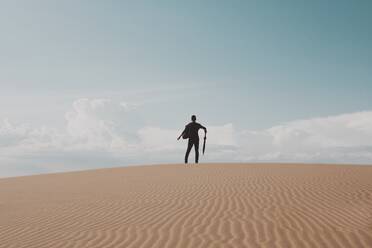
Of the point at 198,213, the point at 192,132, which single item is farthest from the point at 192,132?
the point at 198,213

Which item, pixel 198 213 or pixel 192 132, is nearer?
pixel 198 213

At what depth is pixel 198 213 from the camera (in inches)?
371

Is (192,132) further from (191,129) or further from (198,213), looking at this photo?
(198,213)

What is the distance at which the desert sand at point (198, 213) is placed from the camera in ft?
23.6

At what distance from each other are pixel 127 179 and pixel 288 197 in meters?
8.04

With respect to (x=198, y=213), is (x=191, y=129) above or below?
above

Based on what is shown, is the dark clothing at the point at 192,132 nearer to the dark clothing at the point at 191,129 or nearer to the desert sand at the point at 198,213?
the dark clothing at the point at 191,129

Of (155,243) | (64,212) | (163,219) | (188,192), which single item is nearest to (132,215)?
(163,219)

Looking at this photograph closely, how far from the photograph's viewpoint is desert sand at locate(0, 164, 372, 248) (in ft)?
23.6

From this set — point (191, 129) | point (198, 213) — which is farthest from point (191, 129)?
point (198, 213)

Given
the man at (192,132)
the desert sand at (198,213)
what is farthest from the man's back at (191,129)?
the desert sand at (198,213)

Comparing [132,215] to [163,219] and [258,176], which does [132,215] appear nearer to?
[163,219]

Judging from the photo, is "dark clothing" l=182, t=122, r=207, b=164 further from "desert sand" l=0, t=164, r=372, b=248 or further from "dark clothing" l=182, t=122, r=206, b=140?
"desert sand" l=0, t=164, r=372, b=248

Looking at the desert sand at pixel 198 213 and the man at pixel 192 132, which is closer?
the desert sand at pixel 198 213
